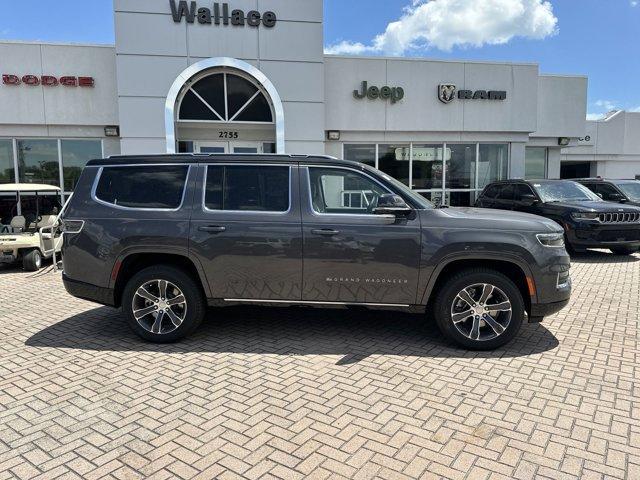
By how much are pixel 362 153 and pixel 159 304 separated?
32.6ft

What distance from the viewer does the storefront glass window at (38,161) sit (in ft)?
39.7

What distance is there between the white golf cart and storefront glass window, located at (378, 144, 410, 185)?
876 centimetres

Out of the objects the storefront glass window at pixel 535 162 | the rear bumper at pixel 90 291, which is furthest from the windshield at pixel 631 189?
the rear bumper at pixel 90 291

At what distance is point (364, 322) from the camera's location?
5617mm

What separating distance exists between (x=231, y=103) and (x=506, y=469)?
36.3ft

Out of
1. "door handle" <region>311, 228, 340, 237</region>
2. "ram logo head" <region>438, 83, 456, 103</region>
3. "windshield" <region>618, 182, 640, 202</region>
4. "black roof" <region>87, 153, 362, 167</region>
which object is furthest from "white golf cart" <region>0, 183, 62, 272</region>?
"windshield" <region>618, 182, 640, 202</region>

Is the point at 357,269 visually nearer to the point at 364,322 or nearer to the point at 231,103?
the point at 364,322

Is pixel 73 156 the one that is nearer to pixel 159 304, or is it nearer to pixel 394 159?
pixel 394 159

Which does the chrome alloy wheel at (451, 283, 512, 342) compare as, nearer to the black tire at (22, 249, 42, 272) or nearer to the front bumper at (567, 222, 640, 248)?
the front bumper at (567, 222, 640, 248)

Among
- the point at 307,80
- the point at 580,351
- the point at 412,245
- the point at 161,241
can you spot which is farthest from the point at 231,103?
the point at 580,351

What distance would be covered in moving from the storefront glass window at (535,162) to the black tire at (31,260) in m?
14.9

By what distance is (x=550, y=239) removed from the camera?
4625mm

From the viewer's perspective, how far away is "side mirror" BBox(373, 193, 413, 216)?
4.51m

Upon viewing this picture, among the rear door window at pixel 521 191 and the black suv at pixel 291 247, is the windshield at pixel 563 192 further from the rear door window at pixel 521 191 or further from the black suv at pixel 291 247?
the black suv at pixel 291 247
